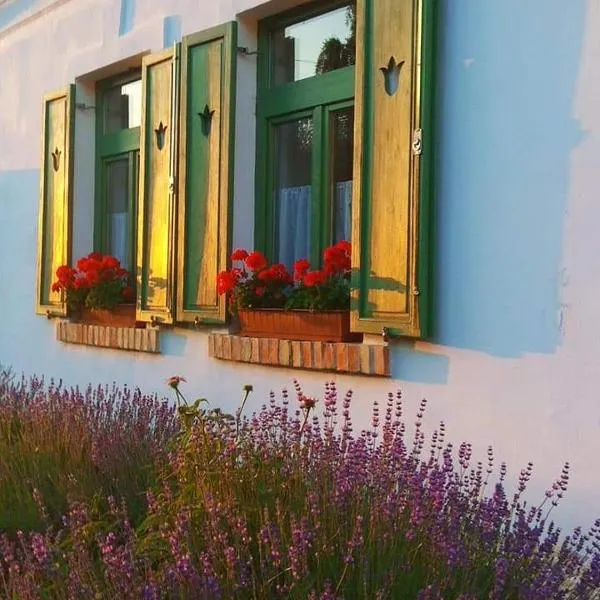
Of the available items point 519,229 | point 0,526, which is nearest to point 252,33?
point 519,229

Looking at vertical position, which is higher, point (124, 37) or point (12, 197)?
point (124, 37)

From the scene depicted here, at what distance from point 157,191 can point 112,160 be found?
121 centimetres

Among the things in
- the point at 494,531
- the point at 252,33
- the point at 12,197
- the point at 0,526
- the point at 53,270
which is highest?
the point at 252,33

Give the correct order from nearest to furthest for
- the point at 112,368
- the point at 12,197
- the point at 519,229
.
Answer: the point at 519,229 < the point at 112,368 < the point at 12,197

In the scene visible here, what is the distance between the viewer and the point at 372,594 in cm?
245

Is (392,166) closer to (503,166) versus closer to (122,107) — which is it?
(503,166)

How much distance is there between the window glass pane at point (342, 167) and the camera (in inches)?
205

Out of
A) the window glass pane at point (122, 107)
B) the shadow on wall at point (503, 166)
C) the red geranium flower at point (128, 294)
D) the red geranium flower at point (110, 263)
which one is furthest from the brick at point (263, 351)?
the window glass pane at point (122, 107)

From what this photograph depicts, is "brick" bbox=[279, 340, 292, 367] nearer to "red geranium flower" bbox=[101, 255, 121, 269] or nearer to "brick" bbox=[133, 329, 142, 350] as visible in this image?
"brick" bbox=[133, 329, 142, 350]

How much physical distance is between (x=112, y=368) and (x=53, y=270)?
116cm

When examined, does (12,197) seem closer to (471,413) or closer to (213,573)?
(471,413)

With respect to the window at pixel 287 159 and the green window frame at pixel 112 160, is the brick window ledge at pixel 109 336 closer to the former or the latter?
the window at pixel 287 159

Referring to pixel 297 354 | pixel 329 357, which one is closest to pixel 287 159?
pixel 297 354

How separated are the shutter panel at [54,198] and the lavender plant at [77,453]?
2475 mm
